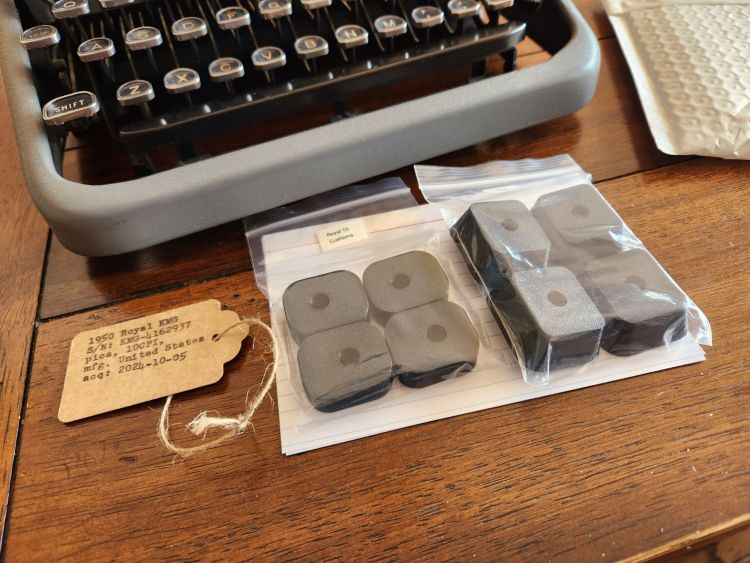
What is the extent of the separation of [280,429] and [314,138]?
10.3 inches

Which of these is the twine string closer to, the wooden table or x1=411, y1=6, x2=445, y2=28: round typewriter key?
the wooden table

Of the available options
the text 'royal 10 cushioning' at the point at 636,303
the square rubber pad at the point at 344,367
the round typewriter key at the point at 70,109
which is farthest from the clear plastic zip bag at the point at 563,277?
the round typewriter key at the point at 70,109

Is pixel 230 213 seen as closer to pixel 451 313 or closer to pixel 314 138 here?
pixel 314 138

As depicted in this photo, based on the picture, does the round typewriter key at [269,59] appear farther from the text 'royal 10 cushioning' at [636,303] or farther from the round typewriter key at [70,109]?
the text 'royal 10 cushioning' at [636,303]

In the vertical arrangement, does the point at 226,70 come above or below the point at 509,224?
above

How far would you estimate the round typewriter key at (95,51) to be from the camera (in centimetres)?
53

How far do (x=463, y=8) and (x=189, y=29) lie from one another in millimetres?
280

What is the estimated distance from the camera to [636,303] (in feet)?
1.41

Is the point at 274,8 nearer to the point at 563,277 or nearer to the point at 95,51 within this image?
the point at 95,51

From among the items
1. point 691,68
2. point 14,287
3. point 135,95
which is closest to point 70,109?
point 135,95

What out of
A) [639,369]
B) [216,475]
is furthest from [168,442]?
[639,369]

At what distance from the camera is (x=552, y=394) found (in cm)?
43

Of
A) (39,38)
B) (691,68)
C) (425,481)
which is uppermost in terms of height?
(39,38)

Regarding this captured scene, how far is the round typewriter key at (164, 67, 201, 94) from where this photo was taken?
53 cm
